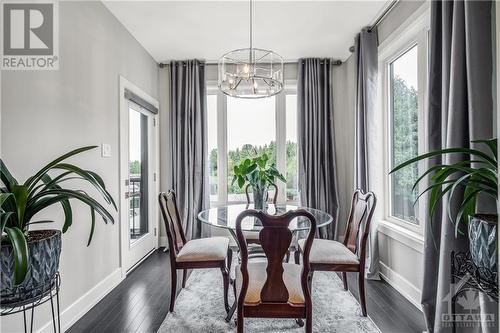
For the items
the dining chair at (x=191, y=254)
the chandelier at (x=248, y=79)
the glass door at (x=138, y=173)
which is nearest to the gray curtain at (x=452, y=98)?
the chandelier at (x=248, y=79)

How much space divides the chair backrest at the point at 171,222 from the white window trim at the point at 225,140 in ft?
5.30

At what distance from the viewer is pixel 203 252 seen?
7.35 feet

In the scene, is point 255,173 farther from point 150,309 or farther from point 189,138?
point 189,138

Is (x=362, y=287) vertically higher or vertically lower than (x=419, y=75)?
lower

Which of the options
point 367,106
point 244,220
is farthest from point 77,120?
point 367,106

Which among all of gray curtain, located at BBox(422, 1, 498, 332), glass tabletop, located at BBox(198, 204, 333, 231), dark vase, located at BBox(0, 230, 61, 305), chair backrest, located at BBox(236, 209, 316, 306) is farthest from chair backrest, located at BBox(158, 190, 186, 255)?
gray curtain, located at BBox(422, 1, 498, 332)

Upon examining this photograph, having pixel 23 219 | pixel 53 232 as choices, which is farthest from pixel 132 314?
pixel 23 219

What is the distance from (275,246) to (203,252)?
0.91 metres

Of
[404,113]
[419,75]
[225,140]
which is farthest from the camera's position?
[225,140]

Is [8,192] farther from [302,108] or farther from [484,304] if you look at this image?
[302,108]

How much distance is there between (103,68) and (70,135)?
858mm

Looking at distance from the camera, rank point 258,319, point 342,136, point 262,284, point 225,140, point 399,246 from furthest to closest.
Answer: point 225,140, point 342,136, point 399,246, point 258,319, point 262,284

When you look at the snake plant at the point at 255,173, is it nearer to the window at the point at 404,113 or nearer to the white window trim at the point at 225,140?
the window at the point at 404,113

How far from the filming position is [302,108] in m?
3.91
